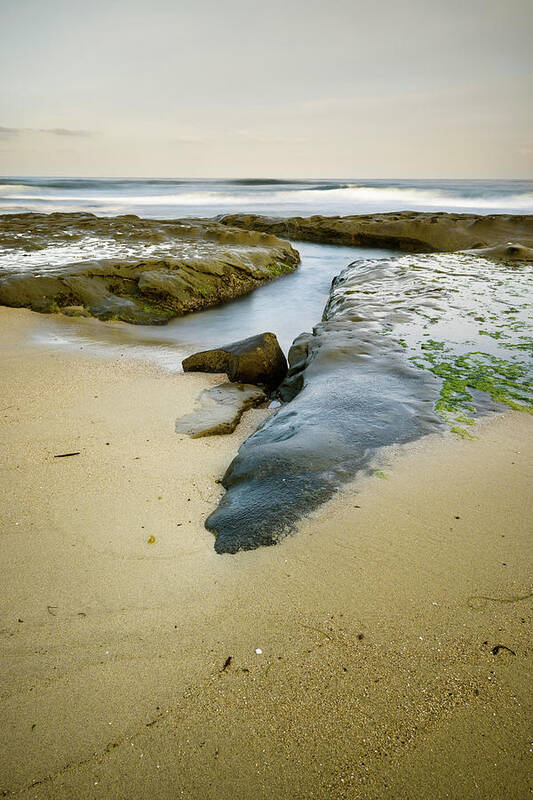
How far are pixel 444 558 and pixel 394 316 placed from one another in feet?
12.5

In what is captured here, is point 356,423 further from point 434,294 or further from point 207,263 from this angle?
point 207,263

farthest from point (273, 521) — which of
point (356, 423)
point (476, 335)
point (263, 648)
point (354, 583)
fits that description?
point (476, 335)

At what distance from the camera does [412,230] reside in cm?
1342

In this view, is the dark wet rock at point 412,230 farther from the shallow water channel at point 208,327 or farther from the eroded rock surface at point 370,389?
the eroded rock surface at point 370,389

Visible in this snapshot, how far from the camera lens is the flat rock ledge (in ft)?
22.2

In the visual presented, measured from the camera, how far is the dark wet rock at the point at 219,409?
10.6ft

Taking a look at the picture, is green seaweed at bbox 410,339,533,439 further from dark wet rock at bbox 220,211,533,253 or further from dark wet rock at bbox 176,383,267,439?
dark wet rock at bbox 220,211,533,253

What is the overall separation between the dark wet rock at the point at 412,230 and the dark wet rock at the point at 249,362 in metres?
8.99

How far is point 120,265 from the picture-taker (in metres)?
7.70

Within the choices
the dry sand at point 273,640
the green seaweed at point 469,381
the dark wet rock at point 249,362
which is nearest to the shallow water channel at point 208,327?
the dark wet rock at point 249,362

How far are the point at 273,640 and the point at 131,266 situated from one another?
729 cm

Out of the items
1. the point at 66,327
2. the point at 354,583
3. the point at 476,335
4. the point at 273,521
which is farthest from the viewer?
the point at 66,327

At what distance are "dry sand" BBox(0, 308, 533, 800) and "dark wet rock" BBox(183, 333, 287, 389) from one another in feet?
6.29

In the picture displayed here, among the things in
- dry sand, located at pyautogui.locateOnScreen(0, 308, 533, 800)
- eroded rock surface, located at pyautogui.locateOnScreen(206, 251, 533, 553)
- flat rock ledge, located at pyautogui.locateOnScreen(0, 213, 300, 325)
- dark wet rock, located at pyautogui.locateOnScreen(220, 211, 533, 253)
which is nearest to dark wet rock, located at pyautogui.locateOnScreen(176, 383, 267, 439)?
eroded rock surface, located at pyautogui.locateOnScreen(206, 251, 533, 553)
